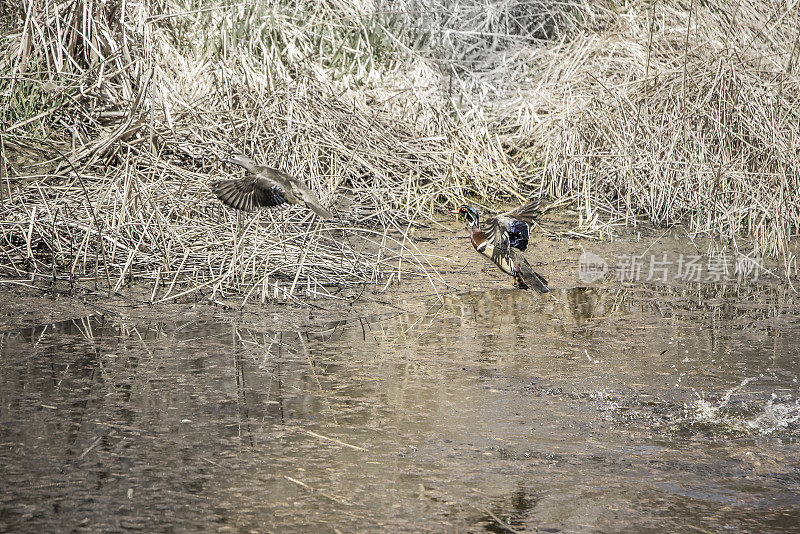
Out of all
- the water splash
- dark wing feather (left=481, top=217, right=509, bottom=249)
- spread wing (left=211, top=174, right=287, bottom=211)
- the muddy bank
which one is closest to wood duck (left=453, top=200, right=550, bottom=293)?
A: dark wing feather (left=481, top=217, right=509, bottom=249)

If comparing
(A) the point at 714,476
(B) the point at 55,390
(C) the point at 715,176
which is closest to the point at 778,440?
(A) the point at 714,476

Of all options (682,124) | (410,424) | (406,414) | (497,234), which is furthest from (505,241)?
(682,124)

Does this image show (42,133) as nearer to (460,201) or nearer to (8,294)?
(8,294)

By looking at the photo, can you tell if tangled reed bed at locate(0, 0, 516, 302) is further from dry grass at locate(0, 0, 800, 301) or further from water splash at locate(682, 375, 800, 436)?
water splash at locate(682, 375, 800, 436)

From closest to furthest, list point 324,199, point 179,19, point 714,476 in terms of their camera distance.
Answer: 1. point 714,476
2. point 324,199
3. point 179,19

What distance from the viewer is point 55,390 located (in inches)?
165

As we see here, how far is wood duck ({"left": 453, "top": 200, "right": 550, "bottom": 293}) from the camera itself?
5.49 meters

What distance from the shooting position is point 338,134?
308 inches

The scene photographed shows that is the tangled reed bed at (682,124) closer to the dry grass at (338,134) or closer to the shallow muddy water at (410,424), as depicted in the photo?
the dry grass at (338,134)

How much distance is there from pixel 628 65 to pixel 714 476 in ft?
19.0

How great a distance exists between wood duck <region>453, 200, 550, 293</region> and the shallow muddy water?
0.25 meters

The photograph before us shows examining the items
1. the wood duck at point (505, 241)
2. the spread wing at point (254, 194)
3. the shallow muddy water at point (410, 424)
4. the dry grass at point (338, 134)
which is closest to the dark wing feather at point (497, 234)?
the wood duck at point (505, 241)

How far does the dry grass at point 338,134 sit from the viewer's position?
629 cm

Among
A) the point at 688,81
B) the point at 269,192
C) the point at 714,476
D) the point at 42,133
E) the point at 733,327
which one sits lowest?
the point at 714,476
